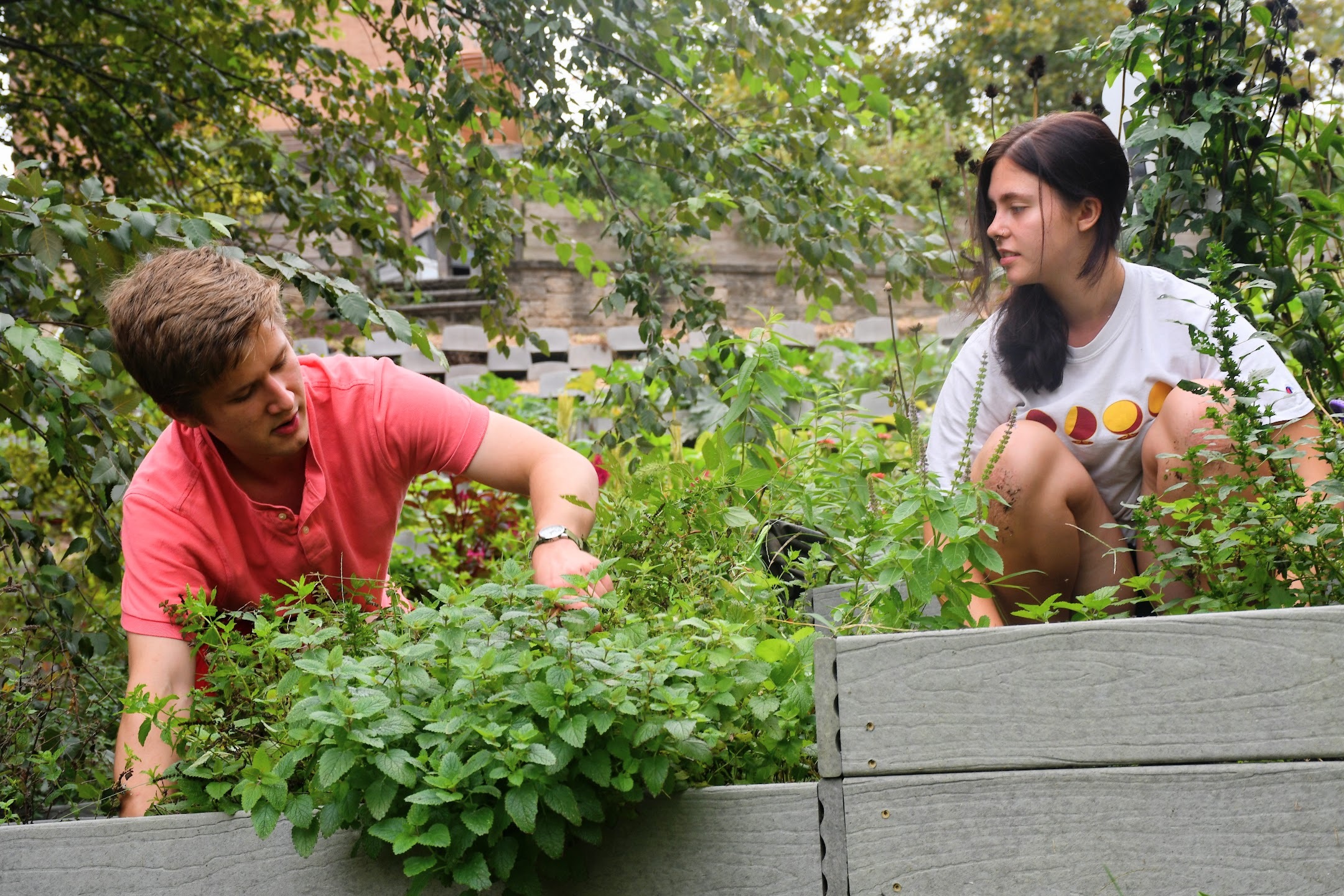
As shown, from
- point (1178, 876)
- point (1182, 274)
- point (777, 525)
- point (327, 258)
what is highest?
point (327, 258)

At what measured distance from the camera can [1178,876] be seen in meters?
1.13

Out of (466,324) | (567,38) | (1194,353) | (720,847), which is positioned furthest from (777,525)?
(466,324)

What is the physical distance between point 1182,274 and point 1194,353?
31cm

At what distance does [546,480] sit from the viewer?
1828mm

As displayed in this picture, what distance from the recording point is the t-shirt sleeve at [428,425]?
6.39 feet

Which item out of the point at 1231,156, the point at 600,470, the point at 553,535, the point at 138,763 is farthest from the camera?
the point at 600,470

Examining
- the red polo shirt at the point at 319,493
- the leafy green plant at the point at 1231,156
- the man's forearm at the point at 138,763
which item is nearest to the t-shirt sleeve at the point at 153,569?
the red polo shirt at the point at 319,493

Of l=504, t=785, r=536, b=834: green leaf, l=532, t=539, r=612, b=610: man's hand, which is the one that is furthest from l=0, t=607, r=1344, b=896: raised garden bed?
l=532, t=539, r=612, b=610: man's hand

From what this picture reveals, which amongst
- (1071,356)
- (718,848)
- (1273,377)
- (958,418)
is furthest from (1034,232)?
(718,848)

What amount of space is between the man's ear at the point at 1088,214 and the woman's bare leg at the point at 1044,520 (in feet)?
1.30

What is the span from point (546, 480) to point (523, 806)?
0.75 metres

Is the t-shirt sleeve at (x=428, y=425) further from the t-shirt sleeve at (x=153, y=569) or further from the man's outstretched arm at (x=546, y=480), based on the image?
the t-shirt sleeve at (x=153, y=569)

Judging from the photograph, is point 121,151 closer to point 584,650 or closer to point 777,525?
point 777,525

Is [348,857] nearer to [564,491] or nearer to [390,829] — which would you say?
[390,829]
